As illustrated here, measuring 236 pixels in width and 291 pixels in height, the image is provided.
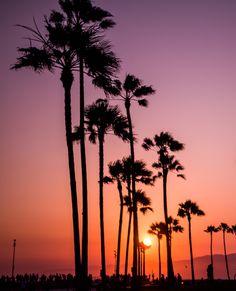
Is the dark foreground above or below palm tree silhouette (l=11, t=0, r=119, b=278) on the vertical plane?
below

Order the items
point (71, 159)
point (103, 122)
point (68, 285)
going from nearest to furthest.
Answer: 1. point (71, 159)
2. point (103, 122)
3. point (68, 285)

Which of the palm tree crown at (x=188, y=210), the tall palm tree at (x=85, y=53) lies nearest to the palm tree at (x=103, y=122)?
the tall palm tree at (x=85, y=53)

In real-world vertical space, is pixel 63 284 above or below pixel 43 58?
below

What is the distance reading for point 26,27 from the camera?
1702 cm

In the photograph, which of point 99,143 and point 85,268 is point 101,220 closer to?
point 99,143

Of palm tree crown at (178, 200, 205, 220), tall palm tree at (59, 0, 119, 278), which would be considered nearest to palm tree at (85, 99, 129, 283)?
tall palm tree at (59, 0, 119, 278)

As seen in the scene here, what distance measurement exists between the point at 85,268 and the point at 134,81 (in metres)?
19.3

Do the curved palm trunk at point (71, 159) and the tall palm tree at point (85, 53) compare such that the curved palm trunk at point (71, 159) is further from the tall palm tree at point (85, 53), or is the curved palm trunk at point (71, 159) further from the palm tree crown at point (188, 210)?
the palm tree crown at point (188, 210)

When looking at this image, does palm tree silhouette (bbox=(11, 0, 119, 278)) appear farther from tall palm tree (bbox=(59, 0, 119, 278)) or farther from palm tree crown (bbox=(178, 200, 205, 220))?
palm tree crown (bbox=(178, 200, 205, 220))

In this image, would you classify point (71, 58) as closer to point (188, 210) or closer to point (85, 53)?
point (85, 53)

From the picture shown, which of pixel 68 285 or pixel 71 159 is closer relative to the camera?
pixel 71 159

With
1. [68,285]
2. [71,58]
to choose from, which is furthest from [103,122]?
[68,285]

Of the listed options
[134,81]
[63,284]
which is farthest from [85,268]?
[63,284]

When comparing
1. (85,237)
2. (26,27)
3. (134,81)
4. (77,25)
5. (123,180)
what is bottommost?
(85,237)
